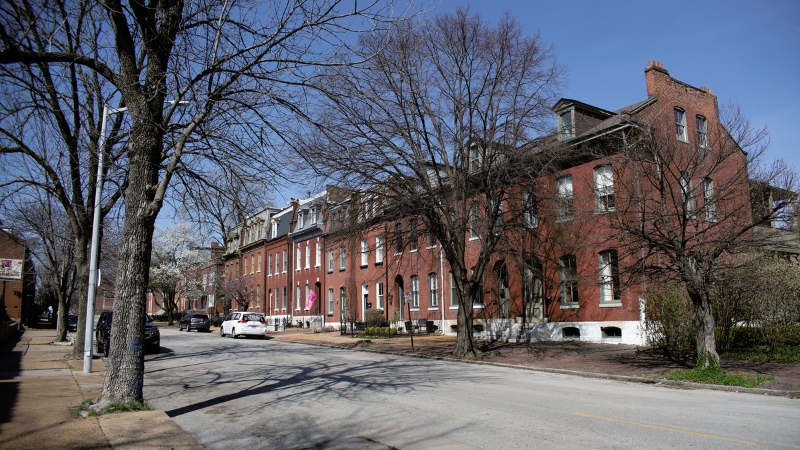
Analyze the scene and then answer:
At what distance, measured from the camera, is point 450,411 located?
30.6 ft

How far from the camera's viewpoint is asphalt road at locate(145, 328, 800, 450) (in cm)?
736

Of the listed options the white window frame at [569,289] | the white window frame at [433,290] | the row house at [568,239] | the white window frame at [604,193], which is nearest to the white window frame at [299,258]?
the row house at [568,239]

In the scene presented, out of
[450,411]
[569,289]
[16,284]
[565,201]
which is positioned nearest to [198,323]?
[16,284]

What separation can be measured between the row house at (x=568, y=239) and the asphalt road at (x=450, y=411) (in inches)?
159

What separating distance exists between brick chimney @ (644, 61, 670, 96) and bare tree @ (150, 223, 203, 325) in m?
49.0

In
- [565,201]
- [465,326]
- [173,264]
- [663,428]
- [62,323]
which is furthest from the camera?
[173,264]

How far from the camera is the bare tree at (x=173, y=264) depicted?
200 feet

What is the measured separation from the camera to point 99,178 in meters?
11.2

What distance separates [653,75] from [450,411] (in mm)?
20230

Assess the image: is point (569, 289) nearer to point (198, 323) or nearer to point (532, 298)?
point (532, 298)

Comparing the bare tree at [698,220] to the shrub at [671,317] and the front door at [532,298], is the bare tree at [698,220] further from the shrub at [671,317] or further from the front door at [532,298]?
the front door at [532,298]

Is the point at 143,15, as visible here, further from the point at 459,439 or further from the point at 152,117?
the point at 459,439

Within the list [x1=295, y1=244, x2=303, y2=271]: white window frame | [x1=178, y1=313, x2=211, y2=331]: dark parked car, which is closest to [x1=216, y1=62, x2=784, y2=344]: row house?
[x1=295, y1=244, x2=303, y2=271]: white window frame

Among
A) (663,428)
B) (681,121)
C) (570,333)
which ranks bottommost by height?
(663,428)
